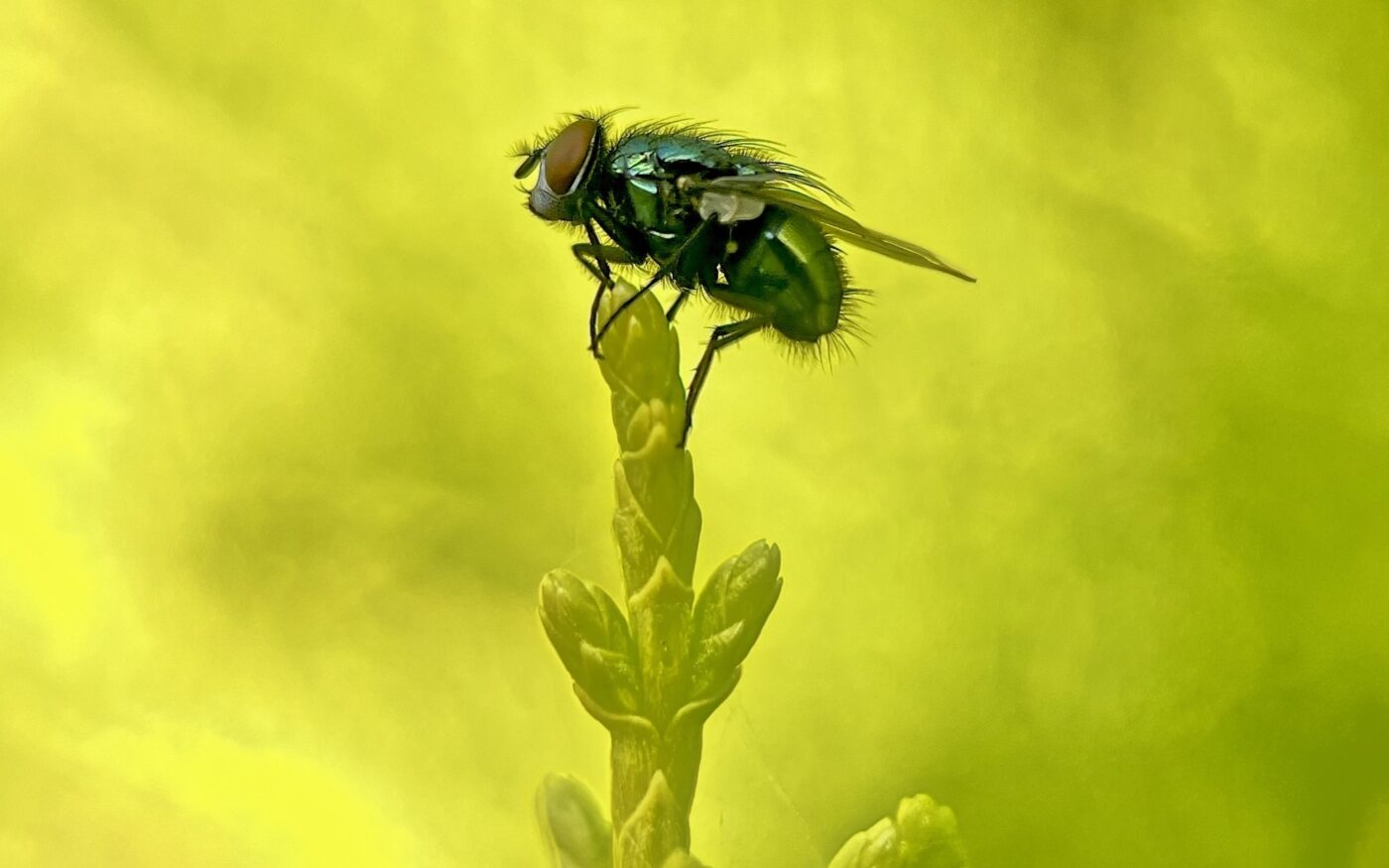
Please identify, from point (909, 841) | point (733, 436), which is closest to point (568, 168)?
point (733, 436)

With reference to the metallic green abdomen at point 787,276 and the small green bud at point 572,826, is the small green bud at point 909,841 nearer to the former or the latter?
the small green bud at point 572,826

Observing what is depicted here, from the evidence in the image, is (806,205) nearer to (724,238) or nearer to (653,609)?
(724,238)

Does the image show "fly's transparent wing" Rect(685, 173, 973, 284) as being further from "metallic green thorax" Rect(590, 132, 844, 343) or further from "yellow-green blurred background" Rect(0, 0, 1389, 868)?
"yellow-green blurred background" Rect(0, 0, 1389, 868)

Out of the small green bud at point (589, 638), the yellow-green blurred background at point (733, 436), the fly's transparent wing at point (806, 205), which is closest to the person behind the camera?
the small green bud at point (589, 638)

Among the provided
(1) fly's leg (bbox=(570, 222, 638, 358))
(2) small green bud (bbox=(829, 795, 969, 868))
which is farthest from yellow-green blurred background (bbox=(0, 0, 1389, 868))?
(2) small green bud (bbox=(829, 795, 969, 868))

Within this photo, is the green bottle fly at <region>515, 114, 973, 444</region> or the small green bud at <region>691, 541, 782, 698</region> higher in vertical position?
the green bottle fly at <region>515, 114, 973, 444</region>

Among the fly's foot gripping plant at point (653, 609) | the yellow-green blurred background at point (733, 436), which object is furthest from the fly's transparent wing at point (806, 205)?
the yellow-green blurred background at point (733, 436)
